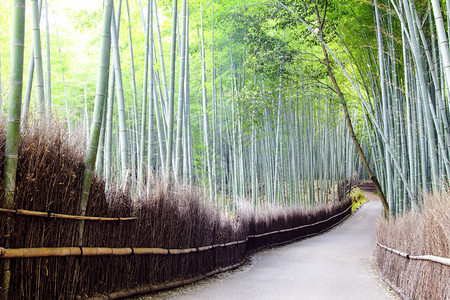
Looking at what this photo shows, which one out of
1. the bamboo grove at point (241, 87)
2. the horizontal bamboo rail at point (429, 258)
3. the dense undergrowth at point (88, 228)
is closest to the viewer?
the dense undergrowth at point (88, 228)

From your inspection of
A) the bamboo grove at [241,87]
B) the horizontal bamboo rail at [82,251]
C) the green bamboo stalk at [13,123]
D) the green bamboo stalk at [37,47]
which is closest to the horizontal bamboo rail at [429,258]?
the bamboo grove at [241,87]

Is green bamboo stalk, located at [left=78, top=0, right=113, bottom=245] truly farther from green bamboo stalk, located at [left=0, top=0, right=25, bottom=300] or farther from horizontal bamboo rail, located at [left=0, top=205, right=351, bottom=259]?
green bamboo stalk, located at [left=0, top=0, right=25, bottom=300]

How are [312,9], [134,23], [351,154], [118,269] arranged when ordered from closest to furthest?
[118,269], [312,9], [134,23], [351,154]

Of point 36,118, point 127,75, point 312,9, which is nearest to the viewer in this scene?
point 36,118

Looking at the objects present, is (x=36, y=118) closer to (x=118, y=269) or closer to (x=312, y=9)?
(x=118, y=269)

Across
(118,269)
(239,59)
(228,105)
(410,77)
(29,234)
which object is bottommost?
(118,269)

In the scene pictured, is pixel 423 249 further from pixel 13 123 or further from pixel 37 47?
pixel 37 47

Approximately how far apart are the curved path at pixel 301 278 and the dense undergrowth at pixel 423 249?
331 millimetres

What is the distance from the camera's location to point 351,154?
21.3 m

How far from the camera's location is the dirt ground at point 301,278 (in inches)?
165

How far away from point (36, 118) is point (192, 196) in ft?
7.58

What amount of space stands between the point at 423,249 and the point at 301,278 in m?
1.99

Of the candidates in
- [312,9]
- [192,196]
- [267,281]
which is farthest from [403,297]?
[312,9]

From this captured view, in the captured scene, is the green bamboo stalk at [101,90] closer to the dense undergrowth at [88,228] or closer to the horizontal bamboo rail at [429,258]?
the dense undergrowth at [88,228]
